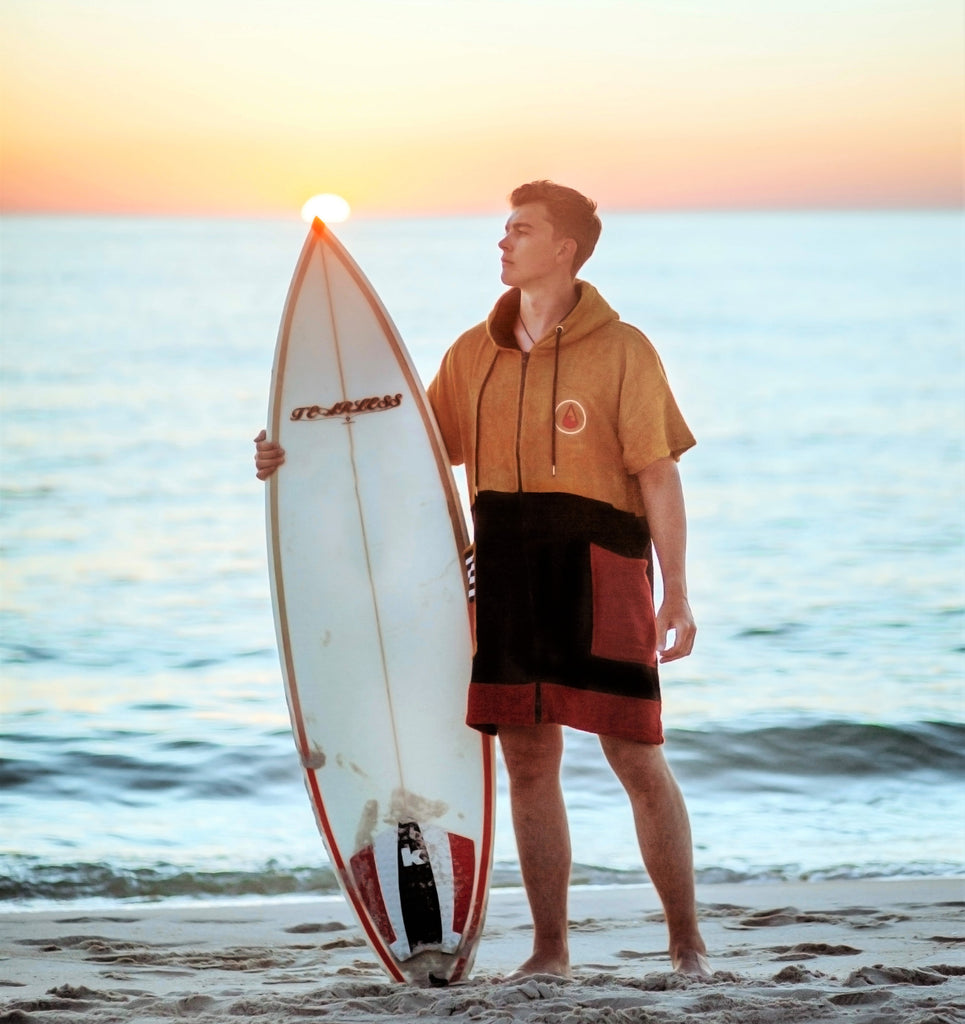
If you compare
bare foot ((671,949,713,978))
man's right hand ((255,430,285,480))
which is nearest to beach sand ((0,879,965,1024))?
bare foot ((671,949,713,978))

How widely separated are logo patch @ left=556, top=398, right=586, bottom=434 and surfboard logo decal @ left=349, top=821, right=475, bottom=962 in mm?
939

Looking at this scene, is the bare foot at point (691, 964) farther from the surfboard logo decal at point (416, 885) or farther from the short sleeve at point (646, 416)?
the short sleeve at point (646, 416)

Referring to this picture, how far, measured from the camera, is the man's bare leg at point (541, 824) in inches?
111

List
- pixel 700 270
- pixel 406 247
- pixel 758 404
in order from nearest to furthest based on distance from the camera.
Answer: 1. pixel 758 404
2. pixel 700 270
3. pixel 406 247

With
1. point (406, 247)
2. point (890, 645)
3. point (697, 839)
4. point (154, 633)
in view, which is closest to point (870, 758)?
point (697, 839)

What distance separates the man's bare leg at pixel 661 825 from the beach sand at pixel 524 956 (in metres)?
0.12

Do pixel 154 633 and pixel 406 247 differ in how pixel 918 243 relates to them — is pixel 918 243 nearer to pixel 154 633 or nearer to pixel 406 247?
pixel 406 247

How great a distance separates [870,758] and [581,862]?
5.69 ft

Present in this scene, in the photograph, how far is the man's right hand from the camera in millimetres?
3180

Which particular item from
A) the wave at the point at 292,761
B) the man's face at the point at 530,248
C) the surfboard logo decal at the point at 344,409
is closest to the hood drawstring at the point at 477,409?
the man's face at the point at 530,248

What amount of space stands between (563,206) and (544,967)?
4.99 feet

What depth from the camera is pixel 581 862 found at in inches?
174

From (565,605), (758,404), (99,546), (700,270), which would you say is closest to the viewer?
(565,605)

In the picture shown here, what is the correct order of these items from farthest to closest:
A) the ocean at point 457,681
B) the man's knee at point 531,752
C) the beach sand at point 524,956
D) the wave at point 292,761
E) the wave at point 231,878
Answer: the wave at point 292,761 → the ocean at point 457,681 → the wave at point 231,878 → the man's knee at point 531,752 → the beach sand at point 524,956
